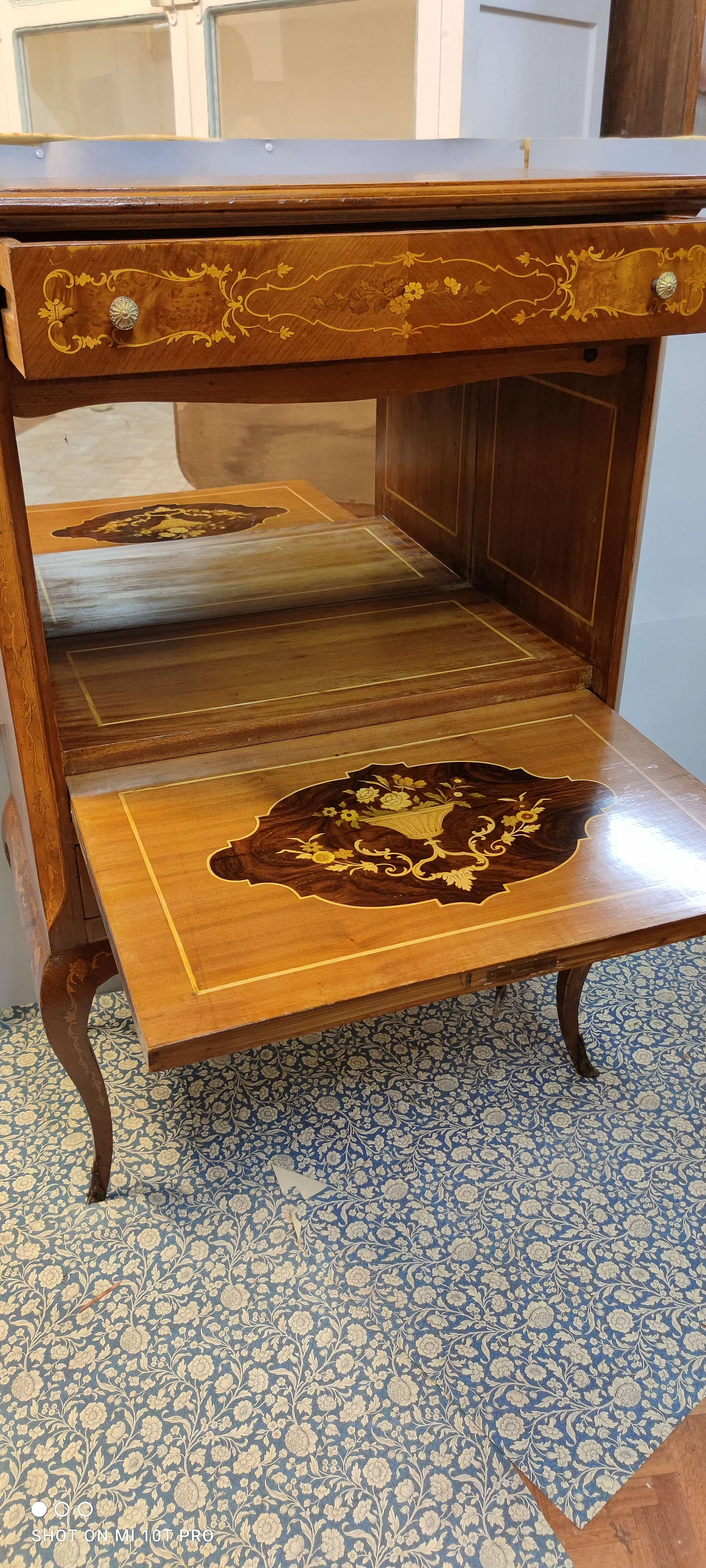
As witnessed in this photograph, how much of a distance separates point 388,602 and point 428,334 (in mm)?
694

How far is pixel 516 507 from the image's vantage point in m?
1.65

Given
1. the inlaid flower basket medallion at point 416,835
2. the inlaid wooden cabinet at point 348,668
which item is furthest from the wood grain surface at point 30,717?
the inlaid flower basket medallion at point 416,835

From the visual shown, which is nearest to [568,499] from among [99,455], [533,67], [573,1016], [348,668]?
[348,668]

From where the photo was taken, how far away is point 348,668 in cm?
152

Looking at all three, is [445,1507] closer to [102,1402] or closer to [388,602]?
[102,1402]

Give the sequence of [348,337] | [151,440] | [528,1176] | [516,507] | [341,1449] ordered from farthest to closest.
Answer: [151,440] < [516,507] < [528,1176] < [341,1449] < [348,337]

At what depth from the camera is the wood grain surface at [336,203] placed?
0.95 metres

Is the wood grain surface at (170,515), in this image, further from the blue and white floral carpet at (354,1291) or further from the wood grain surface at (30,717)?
the blue and white floral carpet at (354,1291)

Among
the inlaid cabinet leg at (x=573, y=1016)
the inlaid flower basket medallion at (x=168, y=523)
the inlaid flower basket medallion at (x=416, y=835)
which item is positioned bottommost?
the inlaid cabinet leg at (x=573, y=1016)

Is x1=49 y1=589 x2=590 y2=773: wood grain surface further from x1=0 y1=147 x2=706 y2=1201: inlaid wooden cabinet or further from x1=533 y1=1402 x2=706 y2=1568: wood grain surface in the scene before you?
x1=533 y1=1402 x2=706 y2=1568: wood grain surface

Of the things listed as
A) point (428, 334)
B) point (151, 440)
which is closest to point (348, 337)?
point (428, 334)

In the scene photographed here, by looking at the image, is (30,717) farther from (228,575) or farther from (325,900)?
(228,575)

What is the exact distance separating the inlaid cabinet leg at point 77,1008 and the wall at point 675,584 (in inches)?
42.8

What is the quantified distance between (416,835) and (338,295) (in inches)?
20.1
